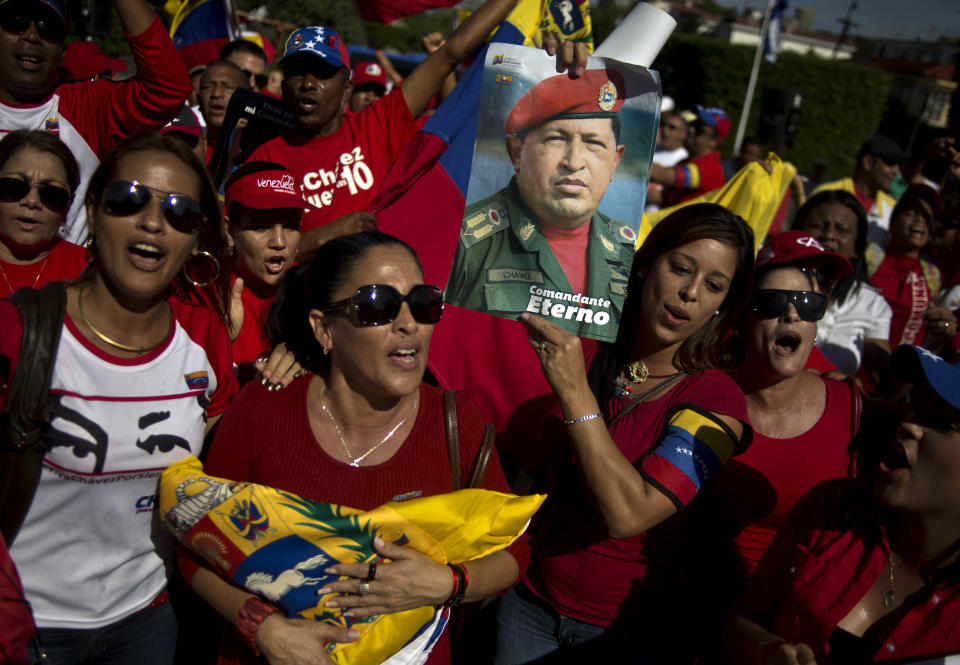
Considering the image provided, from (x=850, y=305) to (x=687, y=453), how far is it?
8.14ft

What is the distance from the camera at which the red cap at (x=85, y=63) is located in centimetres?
469

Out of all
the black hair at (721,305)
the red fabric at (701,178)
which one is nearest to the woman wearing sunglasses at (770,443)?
the black hair at (721,305)

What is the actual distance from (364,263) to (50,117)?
1967 millimetres

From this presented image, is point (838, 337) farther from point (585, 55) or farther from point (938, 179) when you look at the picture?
point (938, 179)

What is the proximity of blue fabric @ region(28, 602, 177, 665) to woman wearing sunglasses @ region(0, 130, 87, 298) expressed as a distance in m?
1.09

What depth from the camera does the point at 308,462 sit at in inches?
81.7

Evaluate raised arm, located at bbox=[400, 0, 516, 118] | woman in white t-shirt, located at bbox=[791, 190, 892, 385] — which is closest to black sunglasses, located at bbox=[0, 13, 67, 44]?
raised arm, located at bbox=[400, 0, 516, 118]

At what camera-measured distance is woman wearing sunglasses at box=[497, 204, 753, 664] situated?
6.98 ft

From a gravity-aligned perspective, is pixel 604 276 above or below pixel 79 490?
above

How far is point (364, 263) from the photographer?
7.08 ft

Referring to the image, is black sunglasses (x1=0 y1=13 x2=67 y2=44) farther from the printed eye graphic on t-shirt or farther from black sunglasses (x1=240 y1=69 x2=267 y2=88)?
black sunglasses (x1=240 y1=69 x2=267 y2=88)

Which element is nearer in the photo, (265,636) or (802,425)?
(265,636)

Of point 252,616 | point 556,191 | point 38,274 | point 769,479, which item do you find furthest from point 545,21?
point 252,616

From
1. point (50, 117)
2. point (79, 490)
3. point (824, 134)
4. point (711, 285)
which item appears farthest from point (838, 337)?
point (824, 134)
